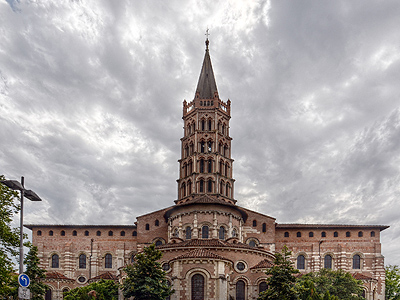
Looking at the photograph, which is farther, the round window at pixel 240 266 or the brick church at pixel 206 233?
the brick church at pixel 206 233

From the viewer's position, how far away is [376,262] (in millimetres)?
61469

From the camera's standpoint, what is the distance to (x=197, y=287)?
42.0m

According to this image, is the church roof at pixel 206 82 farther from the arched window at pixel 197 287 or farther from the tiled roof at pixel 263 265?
the arched window at pixel 197 287

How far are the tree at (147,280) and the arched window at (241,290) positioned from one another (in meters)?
9.40

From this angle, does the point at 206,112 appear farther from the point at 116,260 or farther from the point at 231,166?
the point at 116,260

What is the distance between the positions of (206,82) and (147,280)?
43.0m

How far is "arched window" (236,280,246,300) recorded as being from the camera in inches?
1817

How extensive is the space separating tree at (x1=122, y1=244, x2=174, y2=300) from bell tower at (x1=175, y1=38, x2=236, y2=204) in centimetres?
2603

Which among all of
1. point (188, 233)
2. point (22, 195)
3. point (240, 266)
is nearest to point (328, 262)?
point (240, 266)

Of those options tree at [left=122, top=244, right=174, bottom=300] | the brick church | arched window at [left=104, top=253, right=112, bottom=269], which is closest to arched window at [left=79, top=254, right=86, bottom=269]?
the brick church

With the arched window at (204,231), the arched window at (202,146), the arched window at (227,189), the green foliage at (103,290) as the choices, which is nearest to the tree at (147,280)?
the green foliage at (103,290)

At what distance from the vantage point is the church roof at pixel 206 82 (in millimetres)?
72750

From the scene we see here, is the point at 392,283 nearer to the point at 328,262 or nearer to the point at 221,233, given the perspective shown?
the point at 328,262

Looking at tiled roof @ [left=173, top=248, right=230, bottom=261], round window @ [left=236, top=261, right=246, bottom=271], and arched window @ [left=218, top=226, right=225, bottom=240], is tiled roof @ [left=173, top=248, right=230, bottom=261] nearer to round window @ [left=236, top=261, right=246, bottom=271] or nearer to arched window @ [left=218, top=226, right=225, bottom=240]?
round window @ [left=236, top=261, right=246, bottom=271]
